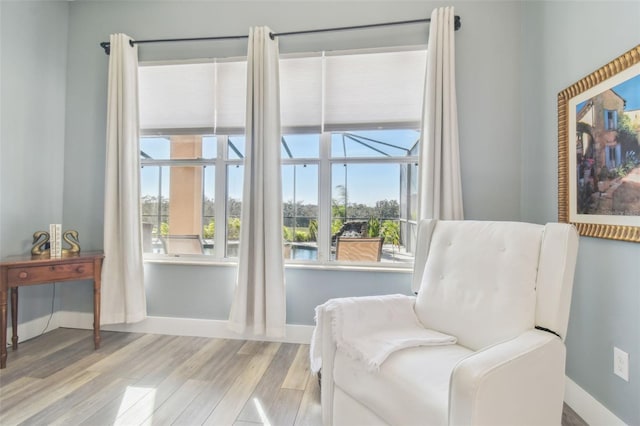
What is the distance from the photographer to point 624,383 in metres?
1.35

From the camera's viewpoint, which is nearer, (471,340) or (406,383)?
(406,383)

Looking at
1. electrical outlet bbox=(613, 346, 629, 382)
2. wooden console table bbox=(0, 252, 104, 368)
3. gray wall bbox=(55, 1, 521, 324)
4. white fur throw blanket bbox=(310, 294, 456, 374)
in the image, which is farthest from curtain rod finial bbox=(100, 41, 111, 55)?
electrical outlet bbox=(613, 346, 629, 382)

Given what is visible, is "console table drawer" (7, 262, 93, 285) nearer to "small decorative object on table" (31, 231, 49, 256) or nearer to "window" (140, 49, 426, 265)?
"small decorative object on table" (31, 231, 49, 256)

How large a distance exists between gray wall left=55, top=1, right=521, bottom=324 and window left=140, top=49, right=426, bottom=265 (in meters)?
0.16

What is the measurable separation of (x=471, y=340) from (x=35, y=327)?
3197 mm

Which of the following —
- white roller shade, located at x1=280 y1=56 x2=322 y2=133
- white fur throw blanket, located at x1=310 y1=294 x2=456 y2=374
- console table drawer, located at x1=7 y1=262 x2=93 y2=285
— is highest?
white roller shade, located at x1=280 y1=56 x2=322 y2=133

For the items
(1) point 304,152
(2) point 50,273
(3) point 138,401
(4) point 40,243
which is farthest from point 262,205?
(4) point 40,243

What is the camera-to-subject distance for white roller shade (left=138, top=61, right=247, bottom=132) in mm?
2508

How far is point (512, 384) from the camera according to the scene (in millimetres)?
932

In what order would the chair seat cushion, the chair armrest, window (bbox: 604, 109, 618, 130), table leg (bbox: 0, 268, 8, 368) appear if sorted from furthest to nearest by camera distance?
table leg (bbox: 0, 268, 8, 368) → window (bbox: 604, 109, 618, 130) → the chair seat cushion → the chair armrest

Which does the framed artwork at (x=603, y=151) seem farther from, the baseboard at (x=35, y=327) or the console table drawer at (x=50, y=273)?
the baseboard at (x=35, y=327)

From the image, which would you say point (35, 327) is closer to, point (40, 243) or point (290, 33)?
point (40, 243)

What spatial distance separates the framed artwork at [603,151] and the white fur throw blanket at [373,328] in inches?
36.5

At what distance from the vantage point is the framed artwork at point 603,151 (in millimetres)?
1303
